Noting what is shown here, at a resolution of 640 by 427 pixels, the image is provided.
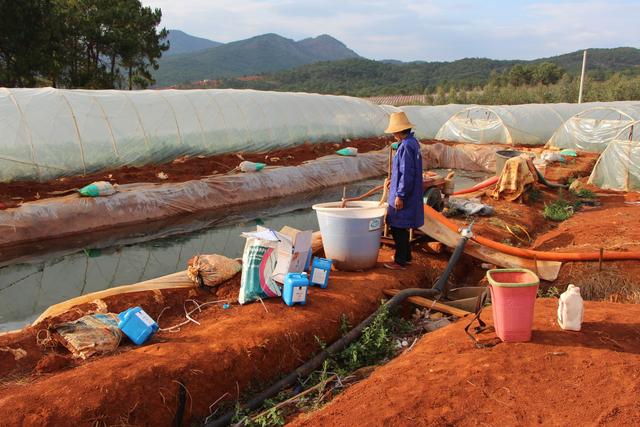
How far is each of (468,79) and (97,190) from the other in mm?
49907

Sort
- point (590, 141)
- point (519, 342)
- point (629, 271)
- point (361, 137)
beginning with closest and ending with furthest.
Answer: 1. point (519, 342)
2. point (629, 271)
3. point (590, 141)
4. point (361, 137)

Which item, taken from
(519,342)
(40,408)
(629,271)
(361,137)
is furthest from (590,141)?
(40,408)

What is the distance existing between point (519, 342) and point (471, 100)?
32071mm

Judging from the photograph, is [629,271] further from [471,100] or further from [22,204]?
[471,100]

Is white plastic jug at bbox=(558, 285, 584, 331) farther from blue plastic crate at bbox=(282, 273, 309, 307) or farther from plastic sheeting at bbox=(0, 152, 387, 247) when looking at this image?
plastic sheeting at bbox=(0, 152, 387, 247)

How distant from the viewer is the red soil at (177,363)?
3068 mm

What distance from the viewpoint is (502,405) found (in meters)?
3.04

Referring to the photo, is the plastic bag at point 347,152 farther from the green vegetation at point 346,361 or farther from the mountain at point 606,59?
the mountain at point 606,59

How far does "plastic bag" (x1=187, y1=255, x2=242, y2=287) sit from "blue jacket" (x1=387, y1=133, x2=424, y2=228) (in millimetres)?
1796

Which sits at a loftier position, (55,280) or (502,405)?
(502,405)

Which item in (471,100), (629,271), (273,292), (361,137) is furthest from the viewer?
(471,100)

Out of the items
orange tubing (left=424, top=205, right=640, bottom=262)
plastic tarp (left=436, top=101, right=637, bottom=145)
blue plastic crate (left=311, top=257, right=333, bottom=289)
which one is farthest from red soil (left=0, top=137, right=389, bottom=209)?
orange tubing (left=424, top=205, right=640, bottom=262)

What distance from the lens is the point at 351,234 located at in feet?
17.5

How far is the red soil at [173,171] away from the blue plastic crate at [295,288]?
6.24 m
